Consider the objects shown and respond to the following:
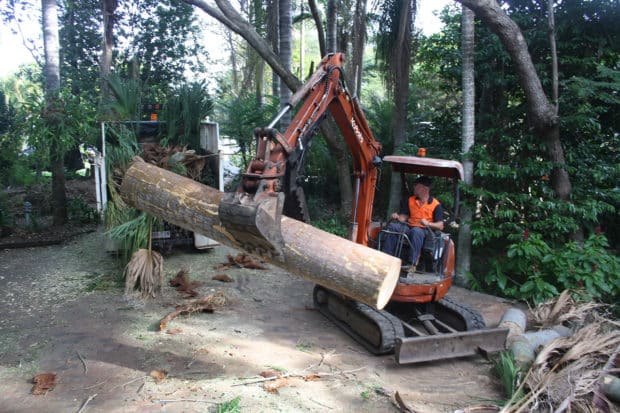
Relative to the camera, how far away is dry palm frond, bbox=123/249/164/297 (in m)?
6.73

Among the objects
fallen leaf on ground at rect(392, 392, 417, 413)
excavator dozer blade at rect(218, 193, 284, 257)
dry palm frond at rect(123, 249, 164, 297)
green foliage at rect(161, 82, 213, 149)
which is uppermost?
green foliage at rect(161, 82, 213, 149)

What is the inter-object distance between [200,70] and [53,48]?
718cm

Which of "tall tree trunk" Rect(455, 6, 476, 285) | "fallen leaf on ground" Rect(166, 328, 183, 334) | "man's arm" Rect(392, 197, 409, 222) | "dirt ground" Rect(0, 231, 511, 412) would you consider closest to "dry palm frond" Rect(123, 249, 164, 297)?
"dirt ground" Rect(0, 231, 511, 412)

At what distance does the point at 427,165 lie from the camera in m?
5.77

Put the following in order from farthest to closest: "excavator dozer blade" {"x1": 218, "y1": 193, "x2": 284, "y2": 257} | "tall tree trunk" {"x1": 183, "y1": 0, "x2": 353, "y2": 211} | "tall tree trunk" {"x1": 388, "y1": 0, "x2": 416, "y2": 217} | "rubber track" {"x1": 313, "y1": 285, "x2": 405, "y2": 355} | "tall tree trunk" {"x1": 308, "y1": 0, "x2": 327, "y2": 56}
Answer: "tall tree trunk" {"x1": 308, "y1": 0, "x2": 327, "y2": 56} < "tall tree trunk" {"x1": 388, "y1": 0, "x2": 416, "y2": 217} < "tall tree trunk" {"x1": 183, "y1": 0, "x2": 353, "y2": 211} < "rubber track" {"x1": 313, "y1": 285, "x2": 405, "y2": 355} < "excavator dozer blade" {"x1": 218, "y1": 193, "x2": 284, "y2": 257}

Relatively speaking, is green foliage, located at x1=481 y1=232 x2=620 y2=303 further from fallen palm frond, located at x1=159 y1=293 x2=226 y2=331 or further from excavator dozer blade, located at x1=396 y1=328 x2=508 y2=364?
fallen palm frond, located at x1=159 y1=293 x2=226 y2=331

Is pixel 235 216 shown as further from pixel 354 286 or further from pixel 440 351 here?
pixel 440 351

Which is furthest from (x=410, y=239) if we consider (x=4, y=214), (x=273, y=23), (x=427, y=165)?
(x=4, y=214)

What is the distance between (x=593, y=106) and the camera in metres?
8.02

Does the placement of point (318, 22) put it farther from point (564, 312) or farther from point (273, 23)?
point (564, 312)

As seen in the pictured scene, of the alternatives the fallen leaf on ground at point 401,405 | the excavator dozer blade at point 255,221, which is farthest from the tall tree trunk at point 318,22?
the fallen leaf on ground at point 401,405

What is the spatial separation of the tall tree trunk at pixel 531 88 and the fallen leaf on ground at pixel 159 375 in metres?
6.26

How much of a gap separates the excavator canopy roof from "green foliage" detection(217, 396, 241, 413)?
11.0 ft

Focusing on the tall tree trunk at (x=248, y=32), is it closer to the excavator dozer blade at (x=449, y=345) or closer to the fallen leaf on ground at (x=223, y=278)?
the fallen leaf on ground at (x=223, y=278)
